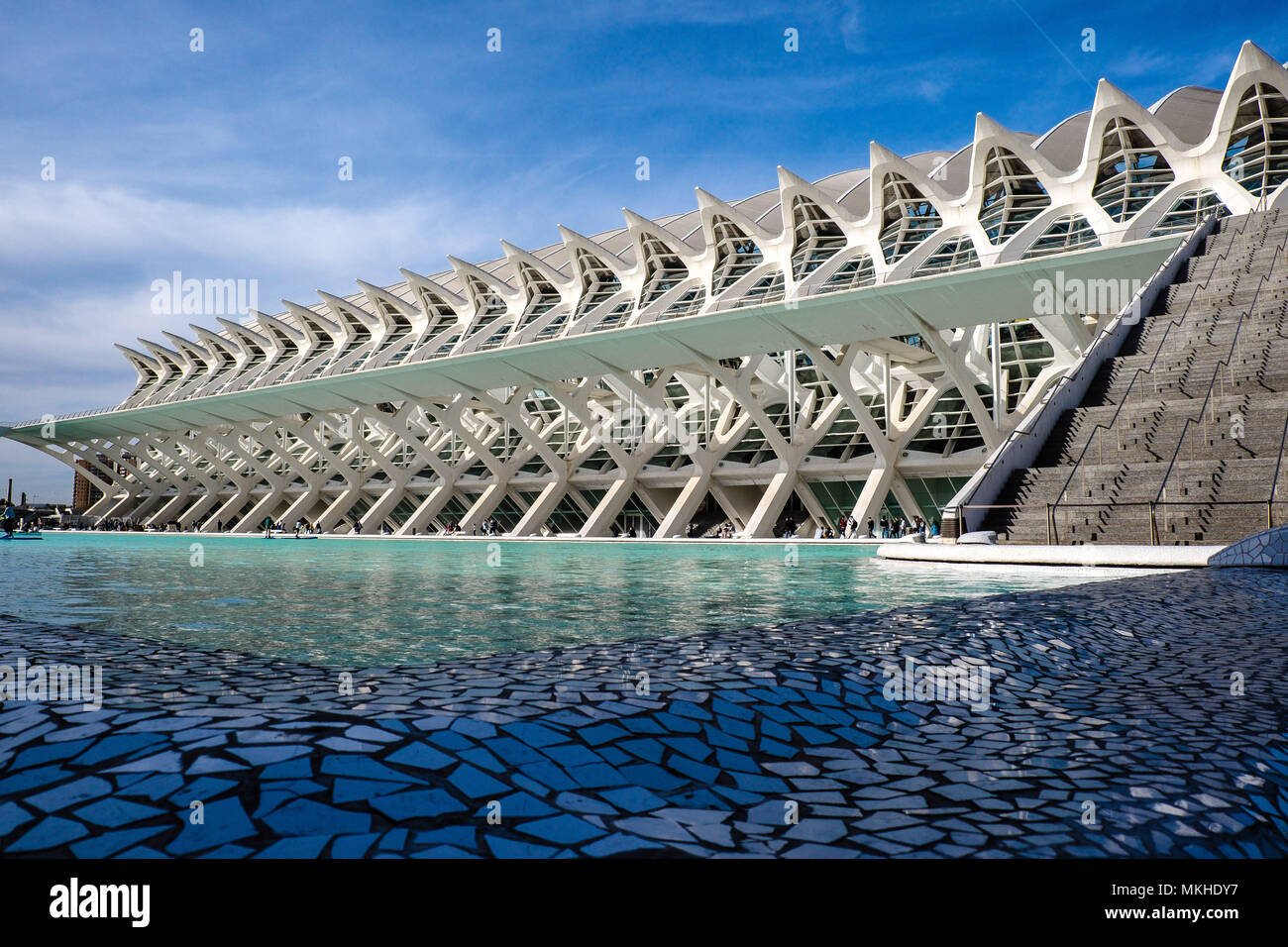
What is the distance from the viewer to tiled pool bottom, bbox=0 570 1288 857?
2.14 metres

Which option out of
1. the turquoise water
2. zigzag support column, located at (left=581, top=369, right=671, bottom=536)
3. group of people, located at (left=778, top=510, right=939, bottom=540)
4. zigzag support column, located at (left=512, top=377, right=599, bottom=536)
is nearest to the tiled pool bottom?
the turquoise water

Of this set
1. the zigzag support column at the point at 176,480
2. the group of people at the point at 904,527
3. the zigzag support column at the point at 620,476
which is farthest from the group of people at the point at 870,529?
the zigzag support column at the point at 176,480

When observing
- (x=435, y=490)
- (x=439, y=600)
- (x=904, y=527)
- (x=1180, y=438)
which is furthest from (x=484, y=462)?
(x=439, y=600)

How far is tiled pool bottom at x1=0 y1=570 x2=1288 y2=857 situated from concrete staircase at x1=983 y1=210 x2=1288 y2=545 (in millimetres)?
8270

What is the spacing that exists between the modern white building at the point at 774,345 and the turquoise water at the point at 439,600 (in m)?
14.1

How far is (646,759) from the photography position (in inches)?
109

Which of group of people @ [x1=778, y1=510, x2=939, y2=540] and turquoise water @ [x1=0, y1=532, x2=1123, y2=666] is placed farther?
group of people @ [x1=778, y1=510, x2=939, y2=540]

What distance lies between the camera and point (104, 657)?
13.4ft

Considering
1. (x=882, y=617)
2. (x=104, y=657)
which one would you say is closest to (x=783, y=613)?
(x=882, y=617)

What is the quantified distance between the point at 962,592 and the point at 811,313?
56.0 ft

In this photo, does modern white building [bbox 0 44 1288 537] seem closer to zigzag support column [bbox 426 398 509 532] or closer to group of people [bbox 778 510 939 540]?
zigzag support column [bbox 426 398 509 532]

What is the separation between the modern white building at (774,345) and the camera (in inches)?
1032

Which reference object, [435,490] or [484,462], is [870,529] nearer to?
[484,462]

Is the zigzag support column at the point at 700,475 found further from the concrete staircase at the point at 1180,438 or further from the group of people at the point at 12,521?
the group of people at the point at 12,521
